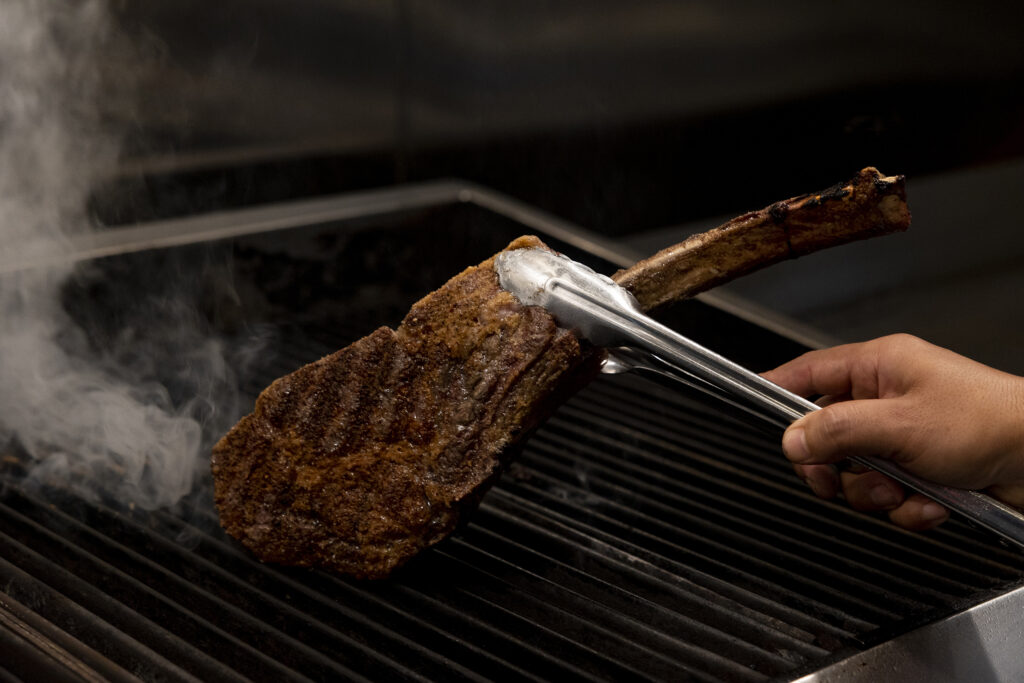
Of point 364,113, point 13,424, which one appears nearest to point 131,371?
point 13,424

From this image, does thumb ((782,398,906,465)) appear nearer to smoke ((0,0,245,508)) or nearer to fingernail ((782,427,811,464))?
fingernail ((782,427,811,464))

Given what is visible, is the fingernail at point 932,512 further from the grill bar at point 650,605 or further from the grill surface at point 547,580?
the grill bar at point 650,605

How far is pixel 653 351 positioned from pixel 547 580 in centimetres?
44

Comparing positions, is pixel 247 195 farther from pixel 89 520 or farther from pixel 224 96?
pixel 89 520

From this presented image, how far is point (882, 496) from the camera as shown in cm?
168

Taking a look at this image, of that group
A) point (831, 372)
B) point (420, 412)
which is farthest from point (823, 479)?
point (420, 412)

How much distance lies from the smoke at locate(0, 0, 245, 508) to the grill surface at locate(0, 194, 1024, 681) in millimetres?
55

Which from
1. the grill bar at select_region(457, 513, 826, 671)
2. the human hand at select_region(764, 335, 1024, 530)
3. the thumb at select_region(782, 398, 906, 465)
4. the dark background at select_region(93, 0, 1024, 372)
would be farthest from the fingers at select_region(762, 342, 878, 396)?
the dark background at select_region(93, 0, 1024, 372)

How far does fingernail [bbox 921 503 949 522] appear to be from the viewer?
167 cm

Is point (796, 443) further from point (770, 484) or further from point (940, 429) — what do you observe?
point (770, 484)

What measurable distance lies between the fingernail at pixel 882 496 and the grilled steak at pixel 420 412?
457mm

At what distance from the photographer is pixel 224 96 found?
112 inches

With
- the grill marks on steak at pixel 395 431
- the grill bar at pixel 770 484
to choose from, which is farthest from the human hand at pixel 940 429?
the grill marks on steak at pixel 395 431

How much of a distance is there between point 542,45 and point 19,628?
2.63 metres
